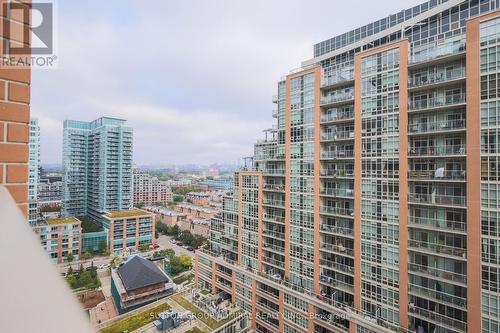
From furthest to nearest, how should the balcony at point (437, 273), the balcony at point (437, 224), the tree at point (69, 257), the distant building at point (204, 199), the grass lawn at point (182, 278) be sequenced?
the distant building at point (204, 199) < the tree at point (69, 257) < the grass lawn at point (182, 278) < the balcony at point (437, 224) < the balcony at point (437, 273)

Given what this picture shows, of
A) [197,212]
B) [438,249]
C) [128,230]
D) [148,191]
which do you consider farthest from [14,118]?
[148,191]

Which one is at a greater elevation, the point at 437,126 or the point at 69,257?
the point at 437,126

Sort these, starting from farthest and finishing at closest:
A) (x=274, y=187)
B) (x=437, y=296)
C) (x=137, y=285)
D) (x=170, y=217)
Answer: (x=170, y=217) < (x=137, y=285) < (x=274, y=187) < (x=437, y=296)

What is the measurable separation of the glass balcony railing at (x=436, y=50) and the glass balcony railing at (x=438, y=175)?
461 centimetres

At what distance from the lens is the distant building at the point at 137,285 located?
61.9ft

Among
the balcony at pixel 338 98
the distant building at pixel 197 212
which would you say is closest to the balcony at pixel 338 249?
the balcony at pixel 338 98

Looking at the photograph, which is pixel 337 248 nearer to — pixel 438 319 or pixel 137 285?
pixel 438 319

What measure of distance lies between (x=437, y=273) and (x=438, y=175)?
3922mm

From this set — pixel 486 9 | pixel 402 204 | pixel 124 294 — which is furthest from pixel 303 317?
pixel 486 9

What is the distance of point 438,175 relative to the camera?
35.4ft

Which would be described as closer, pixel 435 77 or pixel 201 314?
pixel 435 77

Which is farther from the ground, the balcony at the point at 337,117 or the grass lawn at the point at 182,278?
the balcony at the point at 337,117

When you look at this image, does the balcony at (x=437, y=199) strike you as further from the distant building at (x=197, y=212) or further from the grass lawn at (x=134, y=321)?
the distant building at (x=197, y=212)

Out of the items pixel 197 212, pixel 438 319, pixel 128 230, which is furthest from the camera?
pixel 197 212
